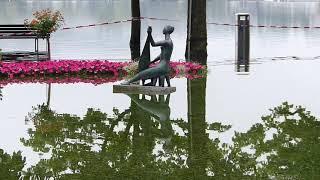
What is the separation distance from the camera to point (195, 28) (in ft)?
65.6

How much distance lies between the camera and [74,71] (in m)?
17.7

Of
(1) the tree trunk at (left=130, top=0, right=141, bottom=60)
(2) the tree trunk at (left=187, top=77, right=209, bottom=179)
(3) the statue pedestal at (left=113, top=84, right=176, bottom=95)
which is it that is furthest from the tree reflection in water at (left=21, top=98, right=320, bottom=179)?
(1) the tree trunk at (left=130, top=0, right=141, bottom=60)

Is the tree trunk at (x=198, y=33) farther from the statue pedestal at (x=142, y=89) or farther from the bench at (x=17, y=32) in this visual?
the statue pedestal at (x=142, y=89)

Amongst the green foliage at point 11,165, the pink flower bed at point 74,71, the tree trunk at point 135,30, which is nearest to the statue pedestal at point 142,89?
the pink flower bed at point 74,71

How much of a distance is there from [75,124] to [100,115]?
94cm

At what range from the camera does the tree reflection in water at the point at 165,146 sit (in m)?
8.38

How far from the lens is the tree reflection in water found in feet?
27.5

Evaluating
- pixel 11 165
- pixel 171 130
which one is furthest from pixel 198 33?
pixel 11 165

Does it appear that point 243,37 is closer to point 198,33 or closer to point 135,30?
point 135,30

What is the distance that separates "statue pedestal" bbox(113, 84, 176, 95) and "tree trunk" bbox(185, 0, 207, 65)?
5.43 meters

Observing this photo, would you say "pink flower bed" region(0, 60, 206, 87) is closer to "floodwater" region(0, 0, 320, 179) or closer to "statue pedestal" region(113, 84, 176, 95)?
"floodwater" region(0, 0, 320, 179)

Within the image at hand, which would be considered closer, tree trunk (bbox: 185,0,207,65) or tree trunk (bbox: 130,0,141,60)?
tree trunk (bbox: 185,0,207,65)

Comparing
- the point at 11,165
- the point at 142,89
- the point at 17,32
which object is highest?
the point at 17,32

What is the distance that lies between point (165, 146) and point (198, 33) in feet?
34.5
